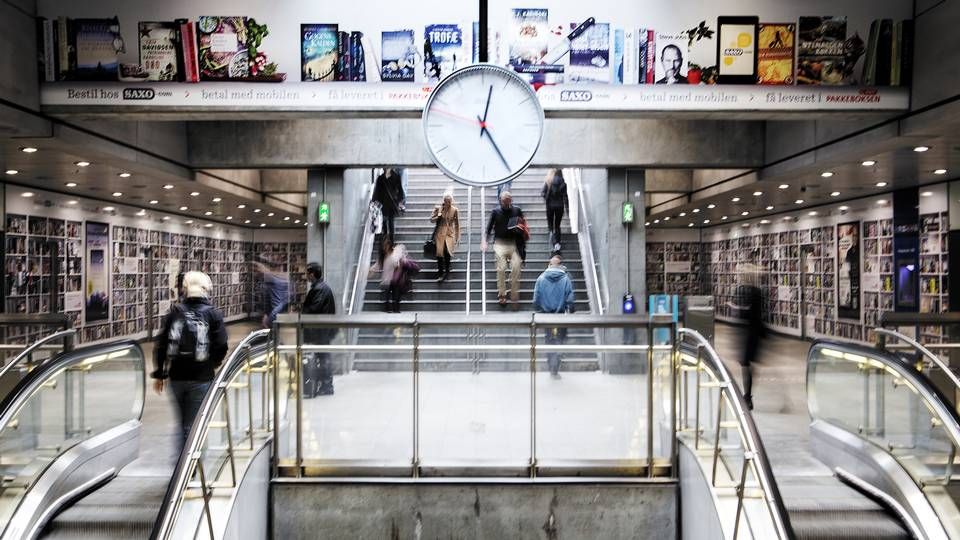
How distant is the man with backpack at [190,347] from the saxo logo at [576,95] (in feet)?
11.3

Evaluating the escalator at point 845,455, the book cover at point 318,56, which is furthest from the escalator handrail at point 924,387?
the book cover at point 318,56

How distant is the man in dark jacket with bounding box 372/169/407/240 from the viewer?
13820mm

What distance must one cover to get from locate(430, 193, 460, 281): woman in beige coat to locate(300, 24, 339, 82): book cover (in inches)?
222

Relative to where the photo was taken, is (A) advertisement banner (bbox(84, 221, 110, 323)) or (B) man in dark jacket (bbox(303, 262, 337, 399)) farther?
(A) advertisement banner (bbox(84, 221, 110, 323))

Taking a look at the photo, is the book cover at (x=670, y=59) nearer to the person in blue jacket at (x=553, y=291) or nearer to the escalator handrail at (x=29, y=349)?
the person in blue jacket at (x=553, y=291)

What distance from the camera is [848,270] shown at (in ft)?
54.2

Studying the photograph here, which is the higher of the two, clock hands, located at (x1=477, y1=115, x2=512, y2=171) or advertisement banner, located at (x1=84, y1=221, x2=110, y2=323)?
clock hands, located at (x1=477, y1=115, x2=512, y2=171)

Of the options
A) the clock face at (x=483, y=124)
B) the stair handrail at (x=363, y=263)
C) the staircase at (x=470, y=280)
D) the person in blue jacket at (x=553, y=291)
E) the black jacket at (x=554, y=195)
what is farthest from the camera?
the black jacket at (x=554, y=195)

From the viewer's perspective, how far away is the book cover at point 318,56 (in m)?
6.94

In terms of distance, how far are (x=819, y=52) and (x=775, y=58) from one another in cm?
42

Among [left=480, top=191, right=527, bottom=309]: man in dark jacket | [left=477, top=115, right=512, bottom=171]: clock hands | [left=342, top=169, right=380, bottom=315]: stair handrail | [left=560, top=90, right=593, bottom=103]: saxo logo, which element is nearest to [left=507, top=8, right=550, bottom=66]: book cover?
[left=560, top=90, right=593, bottom=103]: saxo logo

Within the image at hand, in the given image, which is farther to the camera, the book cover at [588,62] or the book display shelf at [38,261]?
the book display shelf at [38,261]

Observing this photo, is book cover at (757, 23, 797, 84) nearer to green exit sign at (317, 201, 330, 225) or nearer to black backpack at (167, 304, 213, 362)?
black backpack at (167, 304, 213, 362)

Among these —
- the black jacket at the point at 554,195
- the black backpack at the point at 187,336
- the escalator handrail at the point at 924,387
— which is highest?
the black jacket at the point at 554,195
